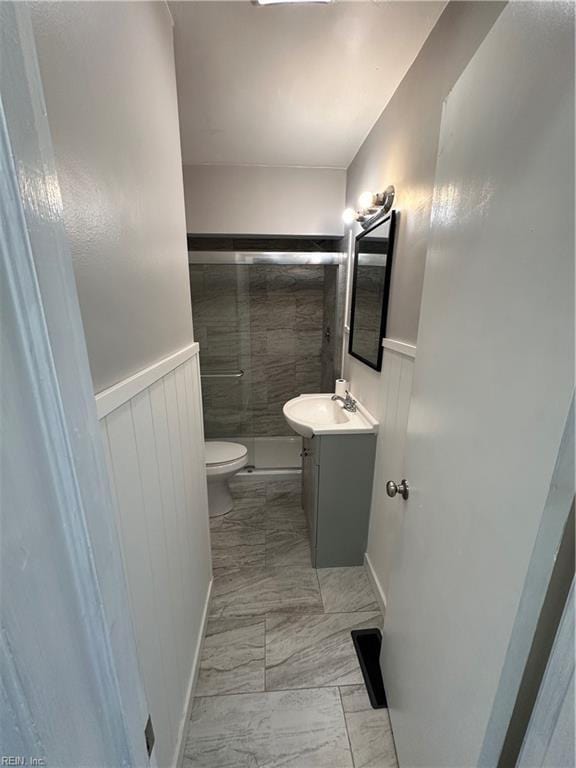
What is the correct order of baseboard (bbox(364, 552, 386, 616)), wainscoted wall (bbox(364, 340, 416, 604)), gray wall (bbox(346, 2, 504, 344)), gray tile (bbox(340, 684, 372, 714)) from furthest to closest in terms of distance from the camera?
baseboard (bbox(364, 552, 386, 616)) < wainscoted wall (bbox(364, 340, 416, 604)) < gray tile (bbox(340, 684, 372, 714)) < gray wall (bbox(346, 2, 504, 344))

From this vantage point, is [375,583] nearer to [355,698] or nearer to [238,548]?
[355,698]

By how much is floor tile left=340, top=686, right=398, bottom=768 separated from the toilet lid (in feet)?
4.49

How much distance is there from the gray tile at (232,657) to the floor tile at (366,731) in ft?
1.19

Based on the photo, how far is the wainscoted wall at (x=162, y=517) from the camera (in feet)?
2.34

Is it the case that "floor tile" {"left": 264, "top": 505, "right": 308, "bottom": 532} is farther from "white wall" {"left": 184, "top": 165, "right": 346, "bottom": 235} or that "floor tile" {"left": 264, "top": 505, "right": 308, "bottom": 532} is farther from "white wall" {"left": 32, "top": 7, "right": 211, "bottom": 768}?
"white wall" {"left": 184, "top": 165, "right": 346, "bottom": 235}

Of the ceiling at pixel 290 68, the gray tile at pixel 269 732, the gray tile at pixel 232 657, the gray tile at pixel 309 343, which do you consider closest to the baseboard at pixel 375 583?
the gray tile at pixel 269 732

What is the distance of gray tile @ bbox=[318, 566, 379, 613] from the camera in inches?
65.0

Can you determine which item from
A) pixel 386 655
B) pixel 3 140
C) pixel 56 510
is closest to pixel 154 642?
pixel 56 510

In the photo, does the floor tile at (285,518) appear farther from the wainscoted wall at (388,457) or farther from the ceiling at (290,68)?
the ceiling at (290,68)

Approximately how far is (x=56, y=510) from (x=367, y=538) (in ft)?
6.10

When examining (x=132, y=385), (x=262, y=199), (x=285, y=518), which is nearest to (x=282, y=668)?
(x=285, y=518)

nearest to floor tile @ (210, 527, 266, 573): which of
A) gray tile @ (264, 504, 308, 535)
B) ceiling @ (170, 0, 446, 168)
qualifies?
gray tile @ (264, 504, 308, 535)

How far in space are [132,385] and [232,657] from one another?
1.40 metres

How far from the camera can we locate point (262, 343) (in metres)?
3.07
